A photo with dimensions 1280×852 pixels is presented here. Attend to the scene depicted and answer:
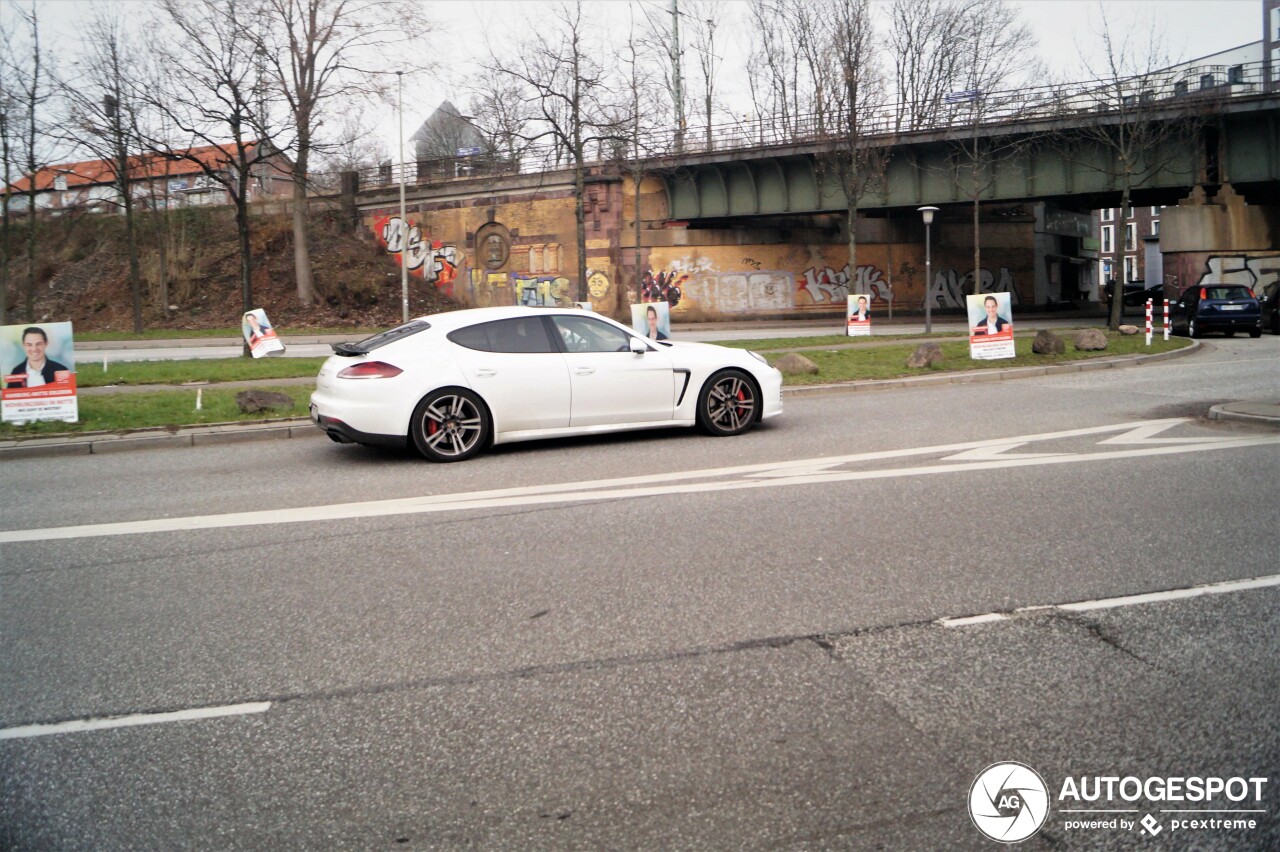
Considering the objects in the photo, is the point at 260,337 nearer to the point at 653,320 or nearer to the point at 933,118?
the point at 653,320

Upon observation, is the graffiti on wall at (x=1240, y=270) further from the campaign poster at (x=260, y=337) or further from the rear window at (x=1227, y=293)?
the campaign poster at (x=260, y=337)

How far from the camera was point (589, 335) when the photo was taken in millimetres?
10969

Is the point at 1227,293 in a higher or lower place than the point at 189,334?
lower

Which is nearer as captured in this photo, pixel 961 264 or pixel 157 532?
pixel 157 532

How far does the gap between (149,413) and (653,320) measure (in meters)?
10.6

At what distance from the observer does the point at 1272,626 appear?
4.97 m

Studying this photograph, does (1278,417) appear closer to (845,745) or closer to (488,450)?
(488,450)

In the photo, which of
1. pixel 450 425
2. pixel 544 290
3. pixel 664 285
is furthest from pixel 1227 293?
pixel 544 290

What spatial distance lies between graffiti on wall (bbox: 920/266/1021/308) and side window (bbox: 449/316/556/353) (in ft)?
148

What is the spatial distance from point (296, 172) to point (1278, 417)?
102 ft

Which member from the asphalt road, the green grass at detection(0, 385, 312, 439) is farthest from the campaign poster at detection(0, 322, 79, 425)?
the asphalt road

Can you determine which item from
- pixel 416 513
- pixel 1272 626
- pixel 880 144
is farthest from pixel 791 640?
pixel 880 144

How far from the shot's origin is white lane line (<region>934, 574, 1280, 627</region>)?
16.8 feet

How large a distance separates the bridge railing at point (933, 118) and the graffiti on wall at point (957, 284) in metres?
8.22
